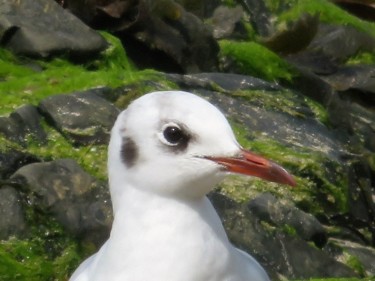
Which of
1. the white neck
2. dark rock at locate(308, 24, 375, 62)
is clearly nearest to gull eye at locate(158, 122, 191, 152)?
the white neck

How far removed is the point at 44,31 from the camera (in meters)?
8.12

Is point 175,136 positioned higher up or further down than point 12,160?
higher up

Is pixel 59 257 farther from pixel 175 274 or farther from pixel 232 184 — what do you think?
pixel 175 274

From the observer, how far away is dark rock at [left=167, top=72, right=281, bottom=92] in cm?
780

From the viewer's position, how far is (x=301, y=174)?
7.33 meters

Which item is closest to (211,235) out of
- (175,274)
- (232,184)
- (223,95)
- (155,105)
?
(175,274)

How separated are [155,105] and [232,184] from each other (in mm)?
2449

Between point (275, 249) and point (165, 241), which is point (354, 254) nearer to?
point (275, 249)

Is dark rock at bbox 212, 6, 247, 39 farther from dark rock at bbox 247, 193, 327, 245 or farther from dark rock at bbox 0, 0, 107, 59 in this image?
dark rock at bbox 247, 193, 327, 245

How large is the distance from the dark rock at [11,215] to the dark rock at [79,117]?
69 centimetres

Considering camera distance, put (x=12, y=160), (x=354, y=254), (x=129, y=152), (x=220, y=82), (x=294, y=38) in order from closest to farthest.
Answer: (x=129, y=152) < (x=12, y=160) < (x=354, y=254) < (x=220, y=82) < (x=294, y=38)

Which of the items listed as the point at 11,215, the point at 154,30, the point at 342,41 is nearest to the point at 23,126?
the point at 11,215

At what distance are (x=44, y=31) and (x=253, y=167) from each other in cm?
397

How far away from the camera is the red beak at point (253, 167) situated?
4.39 meters
